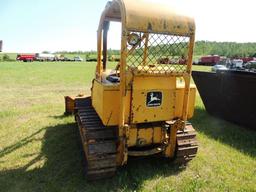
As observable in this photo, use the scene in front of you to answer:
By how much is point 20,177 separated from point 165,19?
11.1 ft

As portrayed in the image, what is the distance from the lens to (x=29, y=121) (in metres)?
7.75

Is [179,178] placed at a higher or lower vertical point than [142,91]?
lower

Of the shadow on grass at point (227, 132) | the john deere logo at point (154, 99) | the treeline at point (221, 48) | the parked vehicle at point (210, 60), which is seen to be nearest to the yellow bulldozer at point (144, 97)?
the john deere logo at point (154, 99)

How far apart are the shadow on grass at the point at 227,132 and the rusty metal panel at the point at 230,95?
235 mm

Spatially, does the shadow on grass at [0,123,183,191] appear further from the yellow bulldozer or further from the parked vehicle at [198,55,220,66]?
the parked vehicle at [198,55,220,66]

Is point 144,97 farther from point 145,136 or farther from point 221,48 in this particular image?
point 221,48

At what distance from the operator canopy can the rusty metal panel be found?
373 centimetres

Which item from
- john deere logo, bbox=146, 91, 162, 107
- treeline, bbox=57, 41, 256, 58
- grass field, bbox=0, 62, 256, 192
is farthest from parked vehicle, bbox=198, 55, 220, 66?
john deere logo, bbox=146, 91, 162, 107

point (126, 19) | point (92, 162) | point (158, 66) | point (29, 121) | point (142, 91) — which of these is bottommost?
point (29, 121)

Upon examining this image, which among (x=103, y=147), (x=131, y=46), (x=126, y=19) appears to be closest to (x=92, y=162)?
(x=103, y=147)

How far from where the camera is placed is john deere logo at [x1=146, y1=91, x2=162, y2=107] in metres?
4.13

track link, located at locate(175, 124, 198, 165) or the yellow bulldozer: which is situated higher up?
the yellow bulldozer

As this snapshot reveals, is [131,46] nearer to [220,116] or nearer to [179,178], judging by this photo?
[179,178]

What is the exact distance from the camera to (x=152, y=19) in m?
3.72
